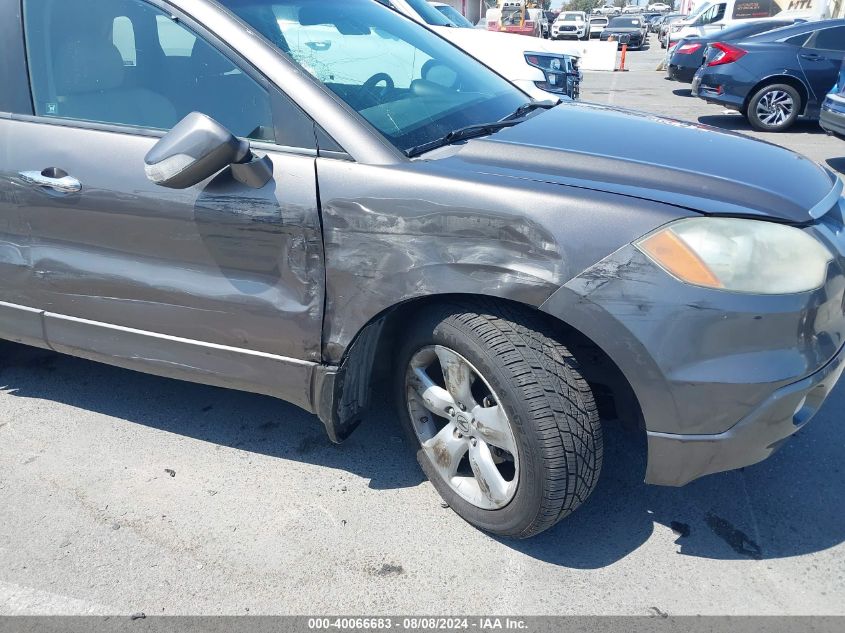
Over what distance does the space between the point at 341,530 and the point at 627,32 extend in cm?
3455

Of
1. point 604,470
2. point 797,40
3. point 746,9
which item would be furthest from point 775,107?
point 746,9

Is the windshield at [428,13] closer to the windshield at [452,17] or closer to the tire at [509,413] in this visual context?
the windshield at [452,17]

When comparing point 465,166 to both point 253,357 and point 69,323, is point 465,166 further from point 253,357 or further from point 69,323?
point 69,323

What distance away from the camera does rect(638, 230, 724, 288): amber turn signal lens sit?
2.00 metres

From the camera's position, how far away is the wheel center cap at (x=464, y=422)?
8.05 ft

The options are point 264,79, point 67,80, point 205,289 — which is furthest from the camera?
point 67,80

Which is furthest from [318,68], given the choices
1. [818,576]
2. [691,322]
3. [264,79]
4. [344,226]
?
[818,576]

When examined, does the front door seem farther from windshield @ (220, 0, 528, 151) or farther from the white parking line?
the white parking line

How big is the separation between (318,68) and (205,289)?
872 mm

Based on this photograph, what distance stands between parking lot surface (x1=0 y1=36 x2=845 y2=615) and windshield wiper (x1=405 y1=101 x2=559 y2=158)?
2.30 feet

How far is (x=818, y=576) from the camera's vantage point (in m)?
2.33

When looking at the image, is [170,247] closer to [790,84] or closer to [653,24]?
[790,84]

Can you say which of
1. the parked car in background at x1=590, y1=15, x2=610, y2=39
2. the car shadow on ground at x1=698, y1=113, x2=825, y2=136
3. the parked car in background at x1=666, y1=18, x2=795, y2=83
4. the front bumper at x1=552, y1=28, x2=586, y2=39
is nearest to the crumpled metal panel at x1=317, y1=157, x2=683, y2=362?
the car shadow on ground at x1=698, y1=113, x2=825, y2=136

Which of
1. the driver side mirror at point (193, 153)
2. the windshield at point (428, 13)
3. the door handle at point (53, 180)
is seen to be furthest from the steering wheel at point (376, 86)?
the windshield at point (428, 13)
